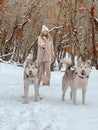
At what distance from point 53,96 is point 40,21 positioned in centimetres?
2425

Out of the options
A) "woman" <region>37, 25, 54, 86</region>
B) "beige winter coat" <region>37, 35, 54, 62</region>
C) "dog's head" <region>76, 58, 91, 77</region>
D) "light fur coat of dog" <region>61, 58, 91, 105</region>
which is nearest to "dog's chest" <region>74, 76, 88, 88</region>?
"light fur coat of dog" <region>61, 58, 91, 105</region>

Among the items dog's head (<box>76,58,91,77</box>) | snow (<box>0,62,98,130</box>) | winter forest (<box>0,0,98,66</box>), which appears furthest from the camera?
winter forest (<box>0,0,98,66</box>)

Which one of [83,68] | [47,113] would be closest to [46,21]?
[83,68]

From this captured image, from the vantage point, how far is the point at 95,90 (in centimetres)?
1048

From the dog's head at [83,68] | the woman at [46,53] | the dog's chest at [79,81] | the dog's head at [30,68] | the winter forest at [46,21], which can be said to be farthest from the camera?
the winter forest at [46,21]

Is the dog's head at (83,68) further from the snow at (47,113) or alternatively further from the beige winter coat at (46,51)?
the beige winter coat at (46,51)

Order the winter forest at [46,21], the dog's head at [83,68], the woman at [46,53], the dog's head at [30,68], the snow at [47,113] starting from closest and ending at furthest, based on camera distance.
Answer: the snow at [47,113] → the dog's head at [83,68] → the dog's head at [30,68] → the woman at [46,53] → the winter forest at [46,21]

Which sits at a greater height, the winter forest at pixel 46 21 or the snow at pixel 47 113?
the winter forest at pixel 46 21

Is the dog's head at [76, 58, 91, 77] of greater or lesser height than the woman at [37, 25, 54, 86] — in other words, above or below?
below

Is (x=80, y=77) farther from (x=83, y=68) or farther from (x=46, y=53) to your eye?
(x=46, y=53)

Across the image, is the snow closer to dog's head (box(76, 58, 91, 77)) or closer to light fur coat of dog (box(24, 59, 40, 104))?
light fur coat of dog (box(24, 59, 40, 104))

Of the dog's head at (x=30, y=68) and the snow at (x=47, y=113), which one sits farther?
the dog's head at (x=30, y=68)

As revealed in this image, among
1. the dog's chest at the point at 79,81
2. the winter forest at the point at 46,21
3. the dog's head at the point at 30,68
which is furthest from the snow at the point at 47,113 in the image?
the winter forest at the point at 46,21

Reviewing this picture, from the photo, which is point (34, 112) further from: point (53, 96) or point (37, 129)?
point (53, 96)
